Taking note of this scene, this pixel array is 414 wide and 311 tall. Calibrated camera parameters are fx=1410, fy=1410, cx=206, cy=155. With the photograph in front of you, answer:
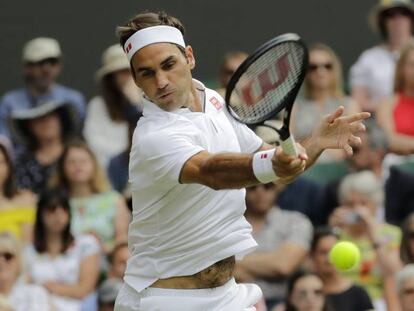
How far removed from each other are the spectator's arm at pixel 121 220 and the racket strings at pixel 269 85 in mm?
4309

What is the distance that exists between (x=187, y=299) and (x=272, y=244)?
11.6ft

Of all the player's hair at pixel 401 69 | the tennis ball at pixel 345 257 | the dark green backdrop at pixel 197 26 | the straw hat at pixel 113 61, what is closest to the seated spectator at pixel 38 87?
the straw hat at pixel 113 61

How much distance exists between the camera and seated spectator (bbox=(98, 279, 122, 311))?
30.5 feet

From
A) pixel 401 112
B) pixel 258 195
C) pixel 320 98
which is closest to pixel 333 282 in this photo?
pixel 258 195

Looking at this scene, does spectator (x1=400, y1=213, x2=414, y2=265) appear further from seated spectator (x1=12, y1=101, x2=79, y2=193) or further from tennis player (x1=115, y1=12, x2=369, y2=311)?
tennis player (x1=115, y1=12, x2=369, y2=311)

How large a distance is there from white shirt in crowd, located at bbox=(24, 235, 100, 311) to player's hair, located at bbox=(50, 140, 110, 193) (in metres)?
0.55

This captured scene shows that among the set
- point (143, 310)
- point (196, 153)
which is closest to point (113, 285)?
point (143, 310)

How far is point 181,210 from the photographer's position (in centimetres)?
624

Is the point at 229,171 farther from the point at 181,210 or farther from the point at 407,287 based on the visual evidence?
the point at 407,287

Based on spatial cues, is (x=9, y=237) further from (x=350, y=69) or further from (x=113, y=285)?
(x=350, y=69)

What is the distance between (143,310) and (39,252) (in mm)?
3481

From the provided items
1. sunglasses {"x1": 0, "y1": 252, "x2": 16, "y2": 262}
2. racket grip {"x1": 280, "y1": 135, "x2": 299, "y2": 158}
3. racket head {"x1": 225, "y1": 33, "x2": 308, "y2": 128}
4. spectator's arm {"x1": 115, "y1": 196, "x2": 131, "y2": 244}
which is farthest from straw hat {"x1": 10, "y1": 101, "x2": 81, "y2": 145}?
racket grip {"x1": 280, "y1": 135, "x2": 299, "y2": 158}

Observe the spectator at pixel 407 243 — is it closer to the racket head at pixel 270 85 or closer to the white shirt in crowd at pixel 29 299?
the white shirt in crowd at pixel 29 299

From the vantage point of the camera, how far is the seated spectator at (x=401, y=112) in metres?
10.5
